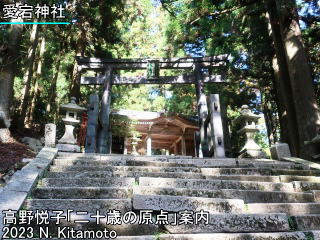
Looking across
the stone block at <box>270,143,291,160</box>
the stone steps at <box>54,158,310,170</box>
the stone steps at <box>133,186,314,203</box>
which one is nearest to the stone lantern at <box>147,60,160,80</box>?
the stone steps at <box>54,158,310,170</box>

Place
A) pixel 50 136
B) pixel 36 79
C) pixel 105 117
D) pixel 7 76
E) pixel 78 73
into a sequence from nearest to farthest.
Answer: pixel 50 136 < pixel 105 117 < pixel 7 76 < pixel 78 73 < pixel 36 79

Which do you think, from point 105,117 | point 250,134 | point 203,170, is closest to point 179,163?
point 203,170

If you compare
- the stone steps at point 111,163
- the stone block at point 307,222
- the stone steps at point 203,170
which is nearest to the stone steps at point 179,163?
the stone steps at point 111,163

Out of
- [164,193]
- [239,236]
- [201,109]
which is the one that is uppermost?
[201,109]

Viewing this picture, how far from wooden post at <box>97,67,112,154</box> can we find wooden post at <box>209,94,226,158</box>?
318 cm

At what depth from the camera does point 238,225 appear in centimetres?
279

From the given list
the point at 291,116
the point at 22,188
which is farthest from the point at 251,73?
the point at 22,188

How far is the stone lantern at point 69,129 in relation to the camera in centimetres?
583

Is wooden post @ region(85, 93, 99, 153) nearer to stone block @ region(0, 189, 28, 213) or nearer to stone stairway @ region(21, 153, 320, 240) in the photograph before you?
stone stairway @ region(21, 153, 320, 240)

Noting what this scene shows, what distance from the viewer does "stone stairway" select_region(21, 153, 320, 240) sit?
268 cm

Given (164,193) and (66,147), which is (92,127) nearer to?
(66,147)

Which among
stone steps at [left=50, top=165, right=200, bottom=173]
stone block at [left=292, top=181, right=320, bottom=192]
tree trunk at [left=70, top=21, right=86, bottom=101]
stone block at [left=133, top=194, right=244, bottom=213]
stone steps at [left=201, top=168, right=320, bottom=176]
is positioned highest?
tree trunk at [left=70, top=21, right=86, bottom=101]

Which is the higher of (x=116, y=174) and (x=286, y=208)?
(x=116, y=174)

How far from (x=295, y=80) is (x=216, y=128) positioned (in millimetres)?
3190
